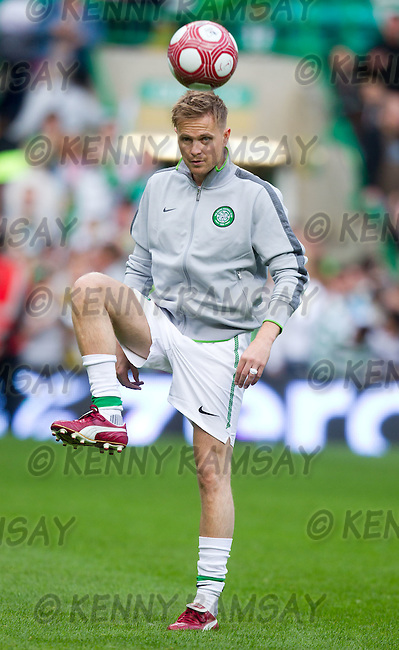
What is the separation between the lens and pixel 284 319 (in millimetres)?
5004

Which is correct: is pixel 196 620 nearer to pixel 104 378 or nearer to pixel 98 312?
pixel 104 378

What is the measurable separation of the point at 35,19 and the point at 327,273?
6.00 metres

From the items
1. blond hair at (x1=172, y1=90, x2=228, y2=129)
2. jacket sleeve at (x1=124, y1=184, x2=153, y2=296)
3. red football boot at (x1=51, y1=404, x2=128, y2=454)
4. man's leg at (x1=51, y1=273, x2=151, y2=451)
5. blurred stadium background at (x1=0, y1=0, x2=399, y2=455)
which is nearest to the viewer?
red football boot at (x1=51, y1=404, x2=128, y2=454)

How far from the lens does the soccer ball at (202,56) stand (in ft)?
17.1

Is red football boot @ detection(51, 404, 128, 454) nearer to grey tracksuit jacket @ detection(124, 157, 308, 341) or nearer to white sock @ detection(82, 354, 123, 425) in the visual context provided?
white sock @ detection(82, 354, 123, 425)

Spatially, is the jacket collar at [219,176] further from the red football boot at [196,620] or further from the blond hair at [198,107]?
the red football boot at [196,620]

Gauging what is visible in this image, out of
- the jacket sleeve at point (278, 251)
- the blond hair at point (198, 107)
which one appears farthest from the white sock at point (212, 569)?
the blond hair at point (198, 107)

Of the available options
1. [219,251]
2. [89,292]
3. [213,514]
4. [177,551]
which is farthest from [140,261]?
[177,551]

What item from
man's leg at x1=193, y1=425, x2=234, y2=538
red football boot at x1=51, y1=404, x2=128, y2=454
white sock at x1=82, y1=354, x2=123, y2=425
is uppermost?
white sock at x1=82, y1=354, x2=123, y2=425

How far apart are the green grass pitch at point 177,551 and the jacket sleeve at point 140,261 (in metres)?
1.65

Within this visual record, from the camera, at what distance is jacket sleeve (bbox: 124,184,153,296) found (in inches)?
211

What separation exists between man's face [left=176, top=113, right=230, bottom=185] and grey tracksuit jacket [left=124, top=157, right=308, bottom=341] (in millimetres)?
129

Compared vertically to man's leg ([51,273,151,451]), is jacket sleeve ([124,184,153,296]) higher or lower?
higher

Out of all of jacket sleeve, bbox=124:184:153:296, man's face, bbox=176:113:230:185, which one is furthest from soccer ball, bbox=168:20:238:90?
jacket sleeve, bbox=124:184:153:296
